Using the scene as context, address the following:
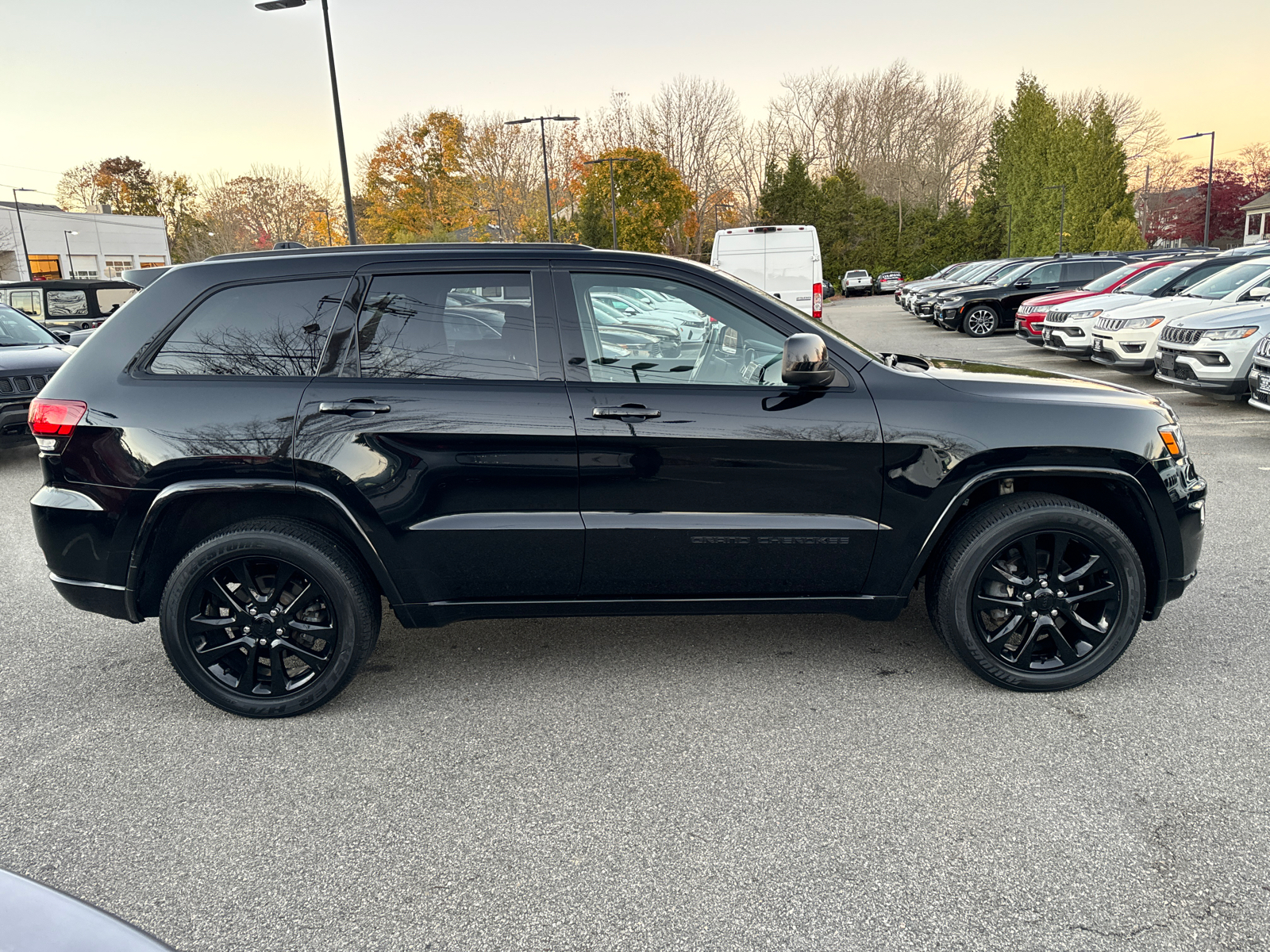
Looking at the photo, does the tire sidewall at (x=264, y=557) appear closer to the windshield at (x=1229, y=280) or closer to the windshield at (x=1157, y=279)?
the windshield at (x=1229, y=280)

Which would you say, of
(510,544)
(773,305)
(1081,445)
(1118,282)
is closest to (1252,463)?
(1081,445)

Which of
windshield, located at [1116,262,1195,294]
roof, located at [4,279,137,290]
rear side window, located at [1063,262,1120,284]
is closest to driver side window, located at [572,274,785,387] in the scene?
windshield, located at [1116,262,1195,294]

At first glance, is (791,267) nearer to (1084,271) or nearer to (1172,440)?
(1084,271)

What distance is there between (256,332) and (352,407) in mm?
505

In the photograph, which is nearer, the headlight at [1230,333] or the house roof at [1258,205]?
the headlight at [1230,333]

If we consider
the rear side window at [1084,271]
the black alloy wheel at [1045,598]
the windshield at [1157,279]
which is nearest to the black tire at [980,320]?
the rear side window at [1084,271]

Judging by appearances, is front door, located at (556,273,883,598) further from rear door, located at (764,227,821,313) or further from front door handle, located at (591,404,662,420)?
rear door, located at (764,227,821,313)

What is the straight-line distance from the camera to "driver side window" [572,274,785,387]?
3512 mm

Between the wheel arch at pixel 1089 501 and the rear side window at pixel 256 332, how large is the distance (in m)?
2.50

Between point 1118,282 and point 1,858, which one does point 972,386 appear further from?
point 1118,282

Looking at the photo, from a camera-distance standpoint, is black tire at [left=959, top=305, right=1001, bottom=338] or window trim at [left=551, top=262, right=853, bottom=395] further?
black tire at [left=959, top=305, right=1001, bottom=338]

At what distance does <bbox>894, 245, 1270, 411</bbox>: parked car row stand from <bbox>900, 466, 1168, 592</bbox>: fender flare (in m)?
6.04

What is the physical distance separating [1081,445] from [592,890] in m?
2.43

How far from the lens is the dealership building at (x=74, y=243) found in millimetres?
66188
